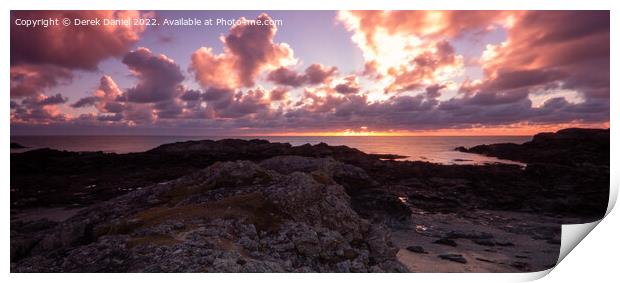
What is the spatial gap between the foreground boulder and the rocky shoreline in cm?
4

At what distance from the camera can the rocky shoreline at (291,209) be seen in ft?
34.4

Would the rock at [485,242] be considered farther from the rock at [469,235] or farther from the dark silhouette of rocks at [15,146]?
the dark silhouette of rocks at [15,146]

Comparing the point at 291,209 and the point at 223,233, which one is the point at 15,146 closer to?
the point at 223,233

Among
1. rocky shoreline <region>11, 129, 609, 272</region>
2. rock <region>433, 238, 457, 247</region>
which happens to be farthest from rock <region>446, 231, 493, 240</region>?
rock <region>433, 238, 457, 247</region>

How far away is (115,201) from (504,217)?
24.0 metres

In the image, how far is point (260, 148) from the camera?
38.2 meters

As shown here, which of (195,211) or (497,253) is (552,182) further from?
(195,211)

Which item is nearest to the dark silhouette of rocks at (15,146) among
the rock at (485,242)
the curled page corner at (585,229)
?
the rock at (485,242)

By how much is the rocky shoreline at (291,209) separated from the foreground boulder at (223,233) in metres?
0.04

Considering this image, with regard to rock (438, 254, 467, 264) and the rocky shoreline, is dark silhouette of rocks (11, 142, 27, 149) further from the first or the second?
rock (438, 254, 467, 264)

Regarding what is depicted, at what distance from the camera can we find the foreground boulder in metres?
9.77

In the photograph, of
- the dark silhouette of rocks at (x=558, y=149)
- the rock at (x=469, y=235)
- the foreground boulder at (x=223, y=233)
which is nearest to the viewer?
the foreground boulder at (x=223, y=233)
